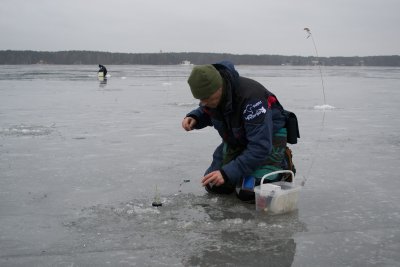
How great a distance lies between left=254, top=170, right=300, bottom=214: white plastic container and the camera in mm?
3826

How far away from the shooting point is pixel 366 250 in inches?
124

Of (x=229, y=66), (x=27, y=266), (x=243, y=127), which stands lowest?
(x=27, y=266)

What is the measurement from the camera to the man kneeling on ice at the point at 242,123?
12.3 feet

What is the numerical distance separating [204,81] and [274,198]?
113cm

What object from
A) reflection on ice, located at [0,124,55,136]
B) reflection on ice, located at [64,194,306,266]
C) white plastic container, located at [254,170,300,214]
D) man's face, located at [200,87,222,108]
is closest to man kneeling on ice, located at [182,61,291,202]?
man's face, located at [200,87,222,108]

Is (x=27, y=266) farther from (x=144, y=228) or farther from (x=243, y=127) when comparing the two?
(x=243, y=127)

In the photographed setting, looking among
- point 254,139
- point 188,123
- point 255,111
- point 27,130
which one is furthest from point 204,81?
point 27,130

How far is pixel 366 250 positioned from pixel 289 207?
0.91 m

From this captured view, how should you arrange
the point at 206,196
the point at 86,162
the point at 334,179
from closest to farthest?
the point at 206,196, the point at 334,179, the point at 86,162

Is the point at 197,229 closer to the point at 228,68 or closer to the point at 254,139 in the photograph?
the point at 254,139

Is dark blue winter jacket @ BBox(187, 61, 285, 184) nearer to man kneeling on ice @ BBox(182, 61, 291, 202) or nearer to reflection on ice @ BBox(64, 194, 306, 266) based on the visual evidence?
man kneeling on ice @ BBox(182, 61, 291, 202)

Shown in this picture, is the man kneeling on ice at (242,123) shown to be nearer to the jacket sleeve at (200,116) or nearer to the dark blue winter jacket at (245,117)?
the dark blue winter jacket at (245,117)

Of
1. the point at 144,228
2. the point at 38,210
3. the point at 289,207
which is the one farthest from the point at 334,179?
the point at 38,210

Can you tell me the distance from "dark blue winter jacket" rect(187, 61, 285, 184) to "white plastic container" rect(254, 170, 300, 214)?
0.20 m
